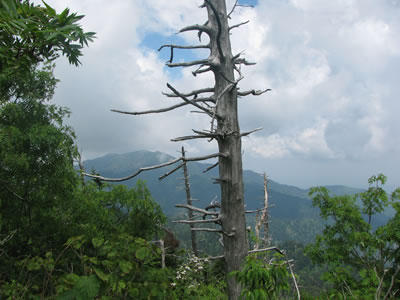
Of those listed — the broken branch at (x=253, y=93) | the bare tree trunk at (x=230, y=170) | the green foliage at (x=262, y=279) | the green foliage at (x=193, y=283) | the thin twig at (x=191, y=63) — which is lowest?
the green foliage at (x=193, y=283)

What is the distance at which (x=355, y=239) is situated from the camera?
12.3 metres

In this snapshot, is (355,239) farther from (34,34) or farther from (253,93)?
(34,34)

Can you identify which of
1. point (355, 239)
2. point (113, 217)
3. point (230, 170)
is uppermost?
point (230, 170)

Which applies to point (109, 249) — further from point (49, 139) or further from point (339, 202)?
point (339, 202)

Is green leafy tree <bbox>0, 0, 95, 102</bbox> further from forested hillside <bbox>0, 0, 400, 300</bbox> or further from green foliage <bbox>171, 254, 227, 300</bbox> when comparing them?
green foliage <bbox>171, 254, 227, 300</bbox>

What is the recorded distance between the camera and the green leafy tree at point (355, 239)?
11922 millimetres

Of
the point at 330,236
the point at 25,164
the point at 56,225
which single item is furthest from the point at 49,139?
the point at 330,236

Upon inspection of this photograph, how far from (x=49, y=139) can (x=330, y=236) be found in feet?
39.4

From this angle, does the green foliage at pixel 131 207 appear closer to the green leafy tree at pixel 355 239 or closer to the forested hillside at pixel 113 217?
the forested hillside at pixel 113 217

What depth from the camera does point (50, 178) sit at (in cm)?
863

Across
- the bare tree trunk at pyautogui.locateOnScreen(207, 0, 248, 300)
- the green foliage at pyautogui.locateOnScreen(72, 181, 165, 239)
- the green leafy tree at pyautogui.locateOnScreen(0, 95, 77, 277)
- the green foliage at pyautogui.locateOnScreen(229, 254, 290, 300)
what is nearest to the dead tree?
the bare tree trunk at pyautogui.locateOnScreen(207, 0, 248, 300)

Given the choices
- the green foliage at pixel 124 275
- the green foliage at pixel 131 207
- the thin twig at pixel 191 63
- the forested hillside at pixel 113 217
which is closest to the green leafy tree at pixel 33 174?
the forested hillside at pixel 113 217

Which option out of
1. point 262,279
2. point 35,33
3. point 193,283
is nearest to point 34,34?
point 35,33

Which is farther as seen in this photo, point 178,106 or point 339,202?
point 339,202
